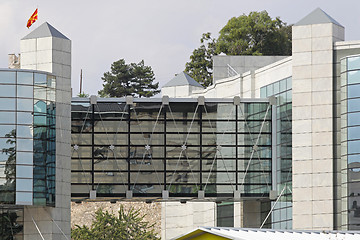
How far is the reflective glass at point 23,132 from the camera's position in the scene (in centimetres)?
5221

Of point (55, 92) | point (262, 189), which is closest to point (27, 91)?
point (55, 92)

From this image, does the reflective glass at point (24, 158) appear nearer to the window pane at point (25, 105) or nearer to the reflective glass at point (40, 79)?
the window pane at point (25, 105)

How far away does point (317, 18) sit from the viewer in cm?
5631

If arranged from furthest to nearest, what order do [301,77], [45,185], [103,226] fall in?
[103,226] < [301,77] < [45,185]

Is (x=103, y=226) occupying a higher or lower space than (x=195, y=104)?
lower

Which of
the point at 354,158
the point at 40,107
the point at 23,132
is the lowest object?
the point at 354,158

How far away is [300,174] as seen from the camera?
56.0 meters

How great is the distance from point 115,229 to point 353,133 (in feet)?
160

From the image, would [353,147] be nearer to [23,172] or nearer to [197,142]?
[197,142]

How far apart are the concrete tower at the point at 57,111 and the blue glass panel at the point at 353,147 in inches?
605

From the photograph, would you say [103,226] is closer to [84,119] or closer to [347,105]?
[84,119]

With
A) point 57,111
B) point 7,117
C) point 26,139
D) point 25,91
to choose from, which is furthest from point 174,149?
point 7,117

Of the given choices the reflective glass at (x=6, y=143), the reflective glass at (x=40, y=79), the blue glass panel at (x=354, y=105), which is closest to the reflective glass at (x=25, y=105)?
the reflective glass at (x=40, y=79)

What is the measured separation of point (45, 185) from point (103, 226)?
4727cm
